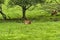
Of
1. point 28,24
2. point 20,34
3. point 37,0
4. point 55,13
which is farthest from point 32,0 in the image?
point 20,34

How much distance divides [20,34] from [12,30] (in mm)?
4093

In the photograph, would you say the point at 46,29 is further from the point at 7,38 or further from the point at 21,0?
the point at 21,0

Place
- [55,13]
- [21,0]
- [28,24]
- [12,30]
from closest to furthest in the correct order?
Answer: [12,30] → [28,24] → [21,0] → [55,13]

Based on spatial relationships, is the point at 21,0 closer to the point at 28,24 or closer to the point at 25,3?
the point at 25,3

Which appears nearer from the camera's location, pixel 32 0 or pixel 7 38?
pixel 7 38

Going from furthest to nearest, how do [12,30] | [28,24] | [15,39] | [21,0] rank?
[21,0], [28,24], [12,30], [15,39]

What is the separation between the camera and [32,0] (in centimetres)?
5956

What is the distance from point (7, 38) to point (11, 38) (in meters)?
0.65

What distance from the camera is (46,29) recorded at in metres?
46.8

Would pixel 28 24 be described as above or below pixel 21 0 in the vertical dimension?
below

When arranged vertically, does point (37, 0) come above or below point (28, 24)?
above

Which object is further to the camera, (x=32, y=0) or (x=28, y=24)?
(x=32, y=0)

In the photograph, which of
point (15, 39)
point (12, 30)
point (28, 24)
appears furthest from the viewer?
point (28, 24)

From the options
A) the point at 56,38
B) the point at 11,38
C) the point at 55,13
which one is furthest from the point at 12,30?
the point at 55,13
